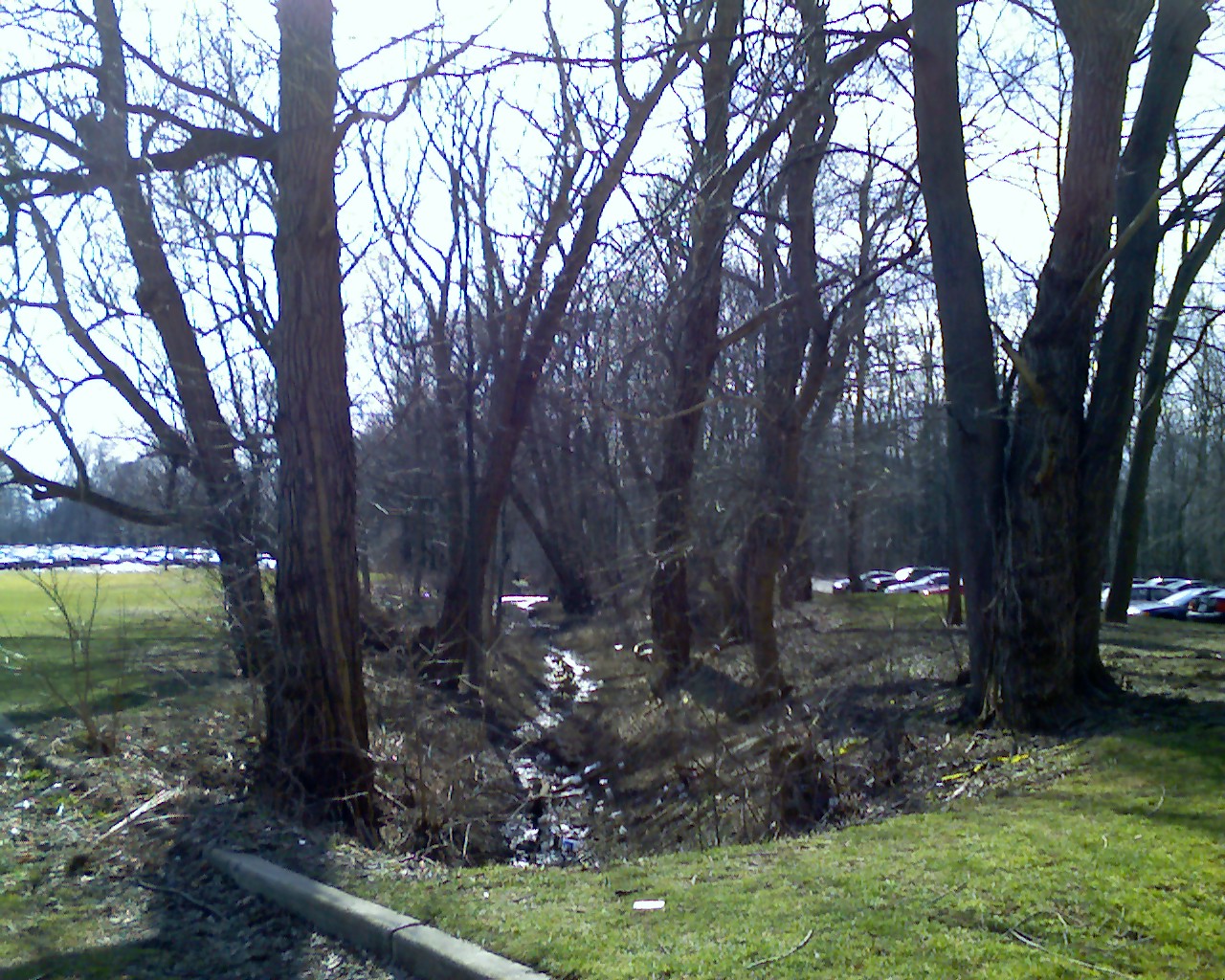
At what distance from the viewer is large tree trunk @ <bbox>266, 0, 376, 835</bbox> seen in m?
9.73

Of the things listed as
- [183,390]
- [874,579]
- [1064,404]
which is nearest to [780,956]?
[1064,404]

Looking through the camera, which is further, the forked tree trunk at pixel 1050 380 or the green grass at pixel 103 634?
the green grass at pixel 103 634

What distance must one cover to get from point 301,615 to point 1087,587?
7.02 metres

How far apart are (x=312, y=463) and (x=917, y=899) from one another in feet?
20.5

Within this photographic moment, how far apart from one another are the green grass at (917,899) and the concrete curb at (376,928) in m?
0.15

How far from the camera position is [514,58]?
31.2ft

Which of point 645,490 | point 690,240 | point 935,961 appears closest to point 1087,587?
point 690,240

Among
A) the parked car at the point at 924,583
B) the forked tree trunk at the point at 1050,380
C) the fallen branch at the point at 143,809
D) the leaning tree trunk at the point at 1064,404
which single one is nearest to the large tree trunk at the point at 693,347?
the forked tree trunk at the point at 1050,380

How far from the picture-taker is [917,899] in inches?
219

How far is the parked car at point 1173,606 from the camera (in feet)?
129

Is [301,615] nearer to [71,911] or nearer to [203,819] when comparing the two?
[203,819]

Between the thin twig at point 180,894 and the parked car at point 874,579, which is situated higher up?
the parked car at point 874,579

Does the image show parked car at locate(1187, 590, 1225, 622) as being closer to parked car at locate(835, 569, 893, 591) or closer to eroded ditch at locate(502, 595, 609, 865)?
parked car at locate(835, 569, 893, 591)

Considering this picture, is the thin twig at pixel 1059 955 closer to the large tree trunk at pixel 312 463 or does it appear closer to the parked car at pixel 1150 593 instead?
the large tree trunk at pixel 312 463
